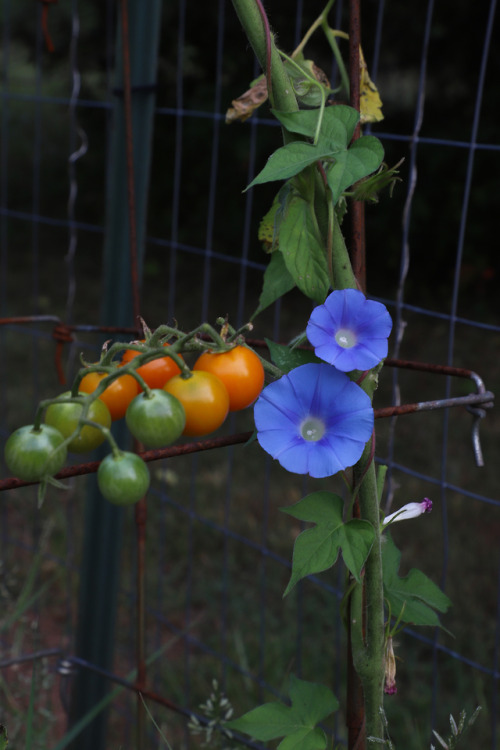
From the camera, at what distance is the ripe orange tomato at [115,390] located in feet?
2.06

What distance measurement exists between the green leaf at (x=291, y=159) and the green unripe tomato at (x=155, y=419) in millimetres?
179

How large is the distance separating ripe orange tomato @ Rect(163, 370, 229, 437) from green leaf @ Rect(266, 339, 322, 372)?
0.09m

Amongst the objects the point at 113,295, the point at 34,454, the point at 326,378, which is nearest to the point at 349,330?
the point at 326,378

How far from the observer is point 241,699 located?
5.39 feet

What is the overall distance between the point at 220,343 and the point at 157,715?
1.22m

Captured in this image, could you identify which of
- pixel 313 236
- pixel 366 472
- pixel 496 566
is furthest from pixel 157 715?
pixel 313 236

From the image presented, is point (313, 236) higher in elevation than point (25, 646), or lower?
Answer: higher

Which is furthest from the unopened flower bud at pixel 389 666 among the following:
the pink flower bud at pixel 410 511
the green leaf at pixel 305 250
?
the green leaf at pixel 305 250

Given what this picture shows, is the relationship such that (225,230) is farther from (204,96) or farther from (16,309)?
(16,309)

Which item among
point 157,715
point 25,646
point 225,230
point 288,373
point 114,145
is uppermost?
point 114,145

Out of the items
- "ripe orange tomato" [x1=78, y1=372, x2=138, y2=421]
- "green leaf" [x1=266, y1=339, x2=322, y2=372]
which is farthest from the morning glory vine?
"ripe orange tomato" [x1=78, y1=372, x2=138, y2=421]

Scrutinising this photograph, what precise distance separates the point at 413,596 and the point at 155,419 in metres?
0.38

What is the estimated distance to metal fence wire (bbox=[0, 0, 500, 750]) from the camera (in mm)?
1303

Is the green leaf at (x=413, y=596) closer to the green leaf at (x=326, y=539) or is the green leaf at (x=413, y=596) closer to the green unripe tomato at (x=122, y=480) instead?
the green leaf at (x=326, y=539)
